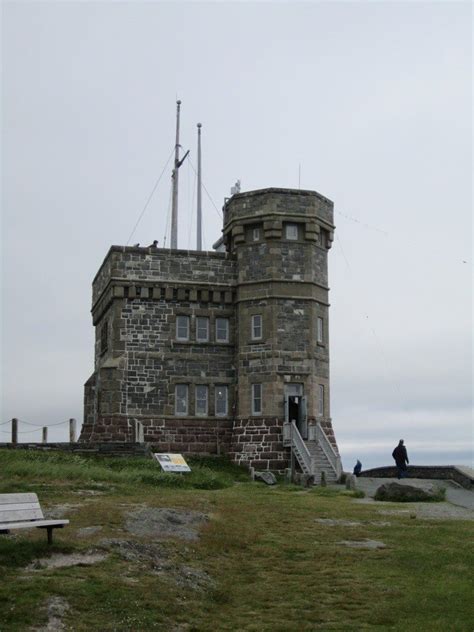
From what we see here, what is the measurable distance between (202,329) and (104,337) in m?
5.22

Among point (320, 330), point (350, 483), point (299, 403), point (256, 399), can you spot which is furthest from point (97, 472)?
point (320, 330)

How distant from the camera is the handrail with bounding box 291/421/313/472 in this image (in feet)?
119

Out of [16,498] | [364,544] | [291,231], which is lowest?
[364,544]

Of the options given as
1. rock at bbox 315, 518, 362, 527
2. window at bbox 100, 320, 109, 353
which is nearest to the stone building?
window at bbox 100, 320, 109, 353

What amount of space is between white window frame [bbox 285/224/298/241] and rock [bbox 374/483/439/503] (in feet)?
47.0

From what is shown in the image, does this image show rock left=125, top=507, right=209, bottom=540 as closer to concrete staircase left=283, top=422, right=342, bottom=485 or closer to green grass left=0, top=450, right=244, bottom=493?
green grass left=0, top=450, right=244, bottom=493

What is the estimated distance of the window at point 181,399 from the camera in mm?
39844

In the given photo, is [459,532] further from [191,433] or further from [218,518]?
[191,433]

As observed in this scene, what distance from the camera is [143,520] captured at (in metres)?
18.2

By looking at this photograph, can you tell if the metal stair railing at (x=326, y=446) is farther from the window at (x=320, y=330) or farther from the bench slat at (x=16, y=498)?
the bench slat at (x=16, y=498)

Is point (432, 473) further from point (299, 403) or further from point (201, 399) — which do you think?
point (201, 399)

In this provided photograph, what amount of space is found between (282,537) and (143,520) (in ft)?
10.0

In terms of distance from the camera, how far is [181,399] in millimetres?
39969

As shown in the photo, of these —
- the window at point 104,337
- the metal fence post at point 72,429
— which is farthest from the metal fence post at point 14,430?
the window at point 104,337
